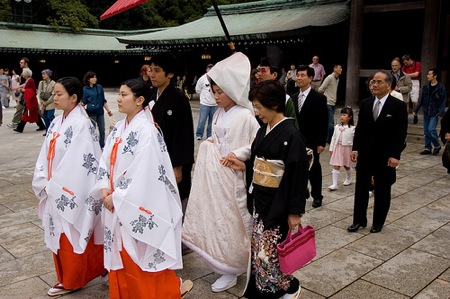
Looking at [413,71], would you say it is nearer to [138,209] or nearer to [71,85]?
[71,85]

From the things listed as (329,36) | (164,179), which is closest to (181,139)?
(164,179)

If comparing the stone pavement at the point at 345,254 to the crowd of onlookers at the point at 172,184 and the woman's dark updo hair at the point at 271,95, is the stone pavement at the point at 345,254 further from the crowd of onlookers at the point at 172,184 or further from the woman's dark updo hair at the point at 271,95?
the woman's dark updo hair at the point at 271,95

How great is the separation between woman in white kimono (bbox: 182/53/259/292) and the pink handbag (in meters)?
0.60

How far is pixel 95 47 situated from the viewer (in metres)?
27.6

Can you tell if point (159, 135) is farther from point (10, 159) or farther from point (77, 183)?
point (10, 159)

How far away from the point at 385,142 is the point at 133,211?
285 cm

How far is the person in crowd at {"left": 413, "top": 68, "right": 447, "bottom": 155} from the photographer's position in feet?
28.9

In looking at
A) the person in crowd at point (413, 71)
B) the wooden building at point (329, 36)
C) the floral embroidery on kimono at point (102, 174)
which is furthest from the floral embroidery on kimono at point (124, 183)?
the person in crowd at point (413, 71)

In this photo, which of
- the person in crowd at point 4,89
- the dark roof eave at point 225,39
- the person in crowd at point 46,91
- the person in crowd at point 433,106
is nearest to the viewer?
the person in crowd at point 433,106

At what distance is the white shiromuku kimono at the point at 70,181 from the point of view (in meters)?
3.15

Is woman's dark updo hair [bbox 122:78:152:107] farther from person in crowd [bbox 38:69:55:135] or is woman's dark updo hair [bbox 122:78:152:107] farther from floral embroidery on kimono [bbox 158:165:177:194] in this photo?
person in crowd [bbox 38:69:55:135]

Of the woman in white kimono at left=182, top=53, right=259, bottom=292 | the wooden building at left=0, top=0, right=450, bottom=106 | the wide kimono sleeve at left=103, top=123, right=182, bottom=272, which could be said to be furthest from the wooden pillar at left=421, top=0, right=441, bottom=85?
the wide kimono sleeve at left=103, top=123, right=182, bottom=272

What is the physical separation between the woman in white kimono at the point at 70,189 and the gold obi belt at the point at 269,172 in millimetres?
1234

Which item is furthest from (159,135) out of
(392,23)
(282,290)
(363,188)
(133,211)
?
(392,23)
